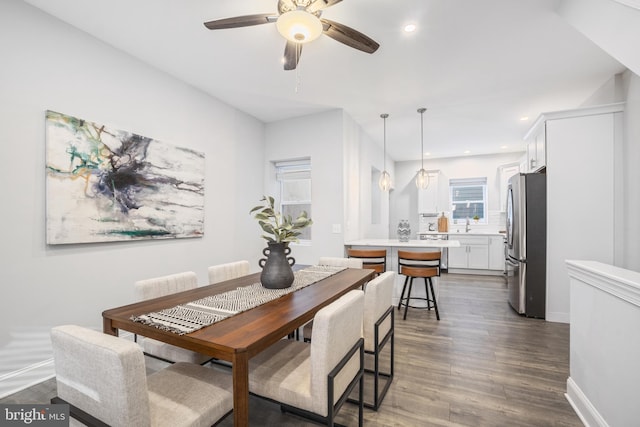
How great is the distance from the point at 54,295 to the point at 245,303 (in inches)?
67.8

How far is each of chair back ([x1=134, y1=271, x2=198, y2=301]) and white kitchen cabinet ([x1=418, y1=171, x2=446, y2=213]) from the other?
20.1 feet

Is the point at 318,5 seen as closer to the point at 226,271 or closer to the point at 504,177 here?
the point at 226,271

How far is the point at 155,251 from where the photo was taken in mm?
2895

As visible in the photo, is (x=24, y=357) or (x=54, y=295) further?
(x=54, y=295)

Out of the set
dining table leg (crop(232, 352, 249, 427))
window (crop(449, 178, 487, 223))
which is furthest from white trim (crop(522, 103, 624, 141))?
dining table leg (crop(232, 352, 249, 427))

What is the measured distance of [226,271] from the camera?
2385mm

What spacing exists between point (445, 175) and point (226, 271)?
6290mm

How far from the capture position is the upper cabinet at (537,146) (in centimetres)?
339

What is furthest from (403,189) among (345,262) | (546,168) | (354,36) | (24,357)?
(24,357)

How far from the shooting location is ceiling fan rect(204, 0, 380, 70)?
157 cm

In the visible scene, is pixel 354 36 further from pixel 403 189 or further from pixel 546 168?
pixel 403 189

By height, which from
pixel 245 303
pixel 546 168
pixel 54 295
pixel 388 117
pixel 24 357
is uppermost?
pixel 388 117

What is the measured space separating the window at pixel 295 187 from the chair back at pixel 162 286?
2454mm

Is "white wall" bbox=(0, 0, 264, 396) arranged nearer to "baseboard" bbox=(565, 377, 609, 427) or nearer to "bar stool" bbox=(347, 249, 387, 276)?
"bar stool" bbox=(347, 249, 387, 276)
